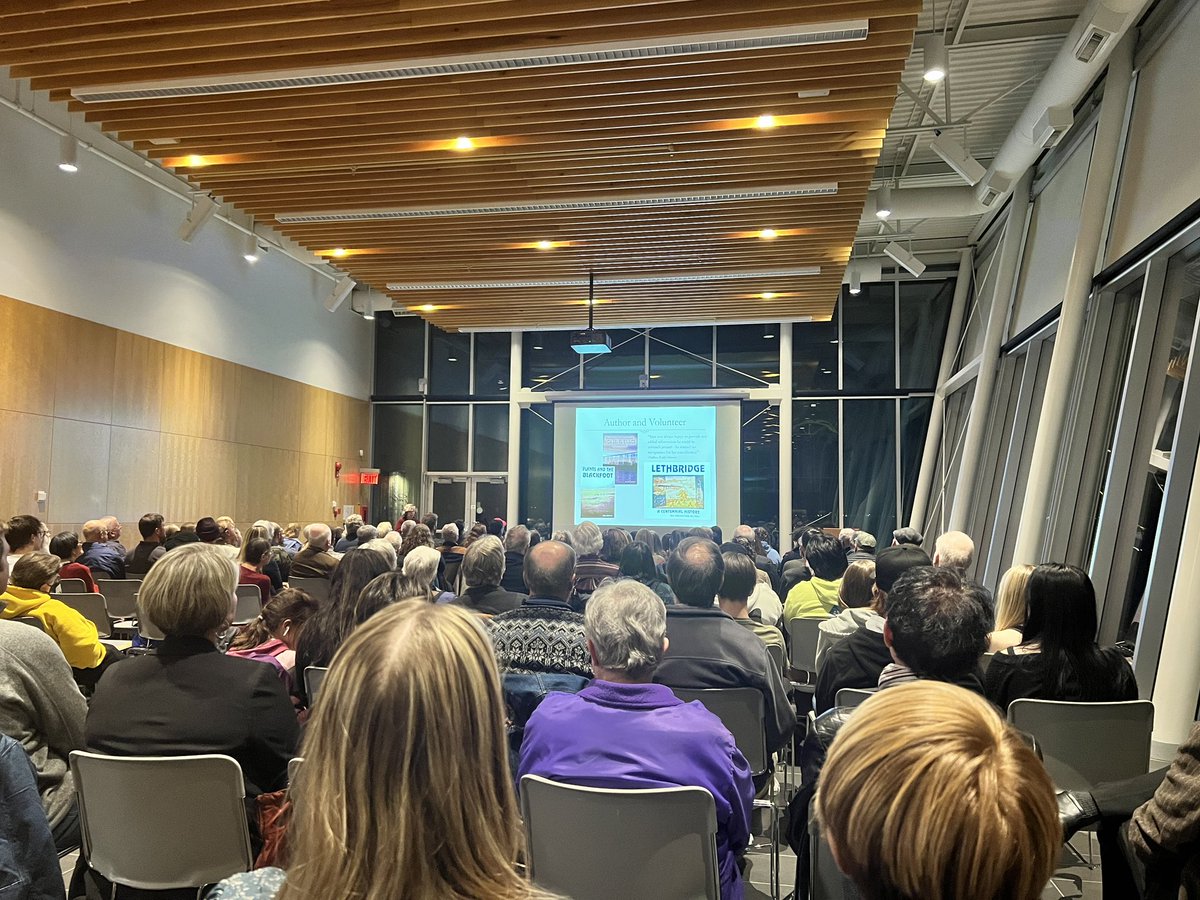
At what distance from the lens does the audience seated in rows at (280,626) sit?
356cm

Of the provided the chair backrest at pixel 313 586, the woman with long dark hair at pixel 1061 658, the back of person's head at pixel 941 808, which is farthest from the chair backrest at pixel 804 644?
the back of person's head at pixel 941 808

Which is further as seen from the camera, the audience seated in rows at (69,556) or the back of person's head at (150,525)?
the back of person's head at (150,525)

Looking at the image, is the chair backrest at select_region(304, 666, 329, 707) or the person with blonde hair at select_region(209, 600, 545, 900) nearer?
the person with blonde hair at select_region(209, 600, 545, 900)

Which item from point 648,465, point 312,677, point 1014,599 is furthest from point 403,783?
point 648,465

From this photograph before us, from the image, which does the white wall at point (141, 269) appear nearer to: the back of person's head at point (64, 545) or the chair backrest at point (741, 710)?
the back of person's head at point (64, 545)

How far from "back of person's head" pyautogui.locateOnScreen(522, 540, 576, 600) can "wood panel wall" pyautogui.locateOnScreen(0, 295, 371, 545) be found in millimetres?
7224

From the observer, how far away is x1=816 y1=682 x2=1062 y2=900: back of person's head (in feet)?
3.06

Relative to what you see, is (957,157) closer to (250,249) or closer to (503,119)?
(503,119)

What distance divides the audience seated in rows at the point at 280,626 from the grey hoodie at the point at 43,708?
82cm

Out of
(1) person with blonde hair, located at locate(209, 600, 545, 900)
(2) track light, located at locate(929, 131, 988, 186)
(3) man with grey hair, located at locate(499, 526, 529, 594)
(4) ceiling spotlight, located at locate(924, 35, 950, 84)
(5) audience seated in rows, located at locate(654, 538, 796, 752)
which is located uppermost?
(4) ceiling spotlight, located at locate(924, 35, 950, 84)

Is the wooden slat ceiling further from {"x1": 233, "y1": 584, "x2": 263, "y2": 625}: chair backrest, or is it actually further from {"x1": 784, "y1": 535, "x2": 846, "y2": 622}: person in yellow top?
{"x1": 233, "y1": 584, "x2": 263, "y2": 625}: chair backrest

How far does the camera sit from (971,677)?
2.60 m

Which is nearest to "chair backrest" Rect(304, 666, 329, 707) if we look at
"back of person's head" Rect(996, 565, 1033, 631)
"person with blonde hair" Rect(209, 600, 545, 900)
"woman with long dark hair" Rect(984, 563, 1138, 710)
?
"person with blonde hair" Rect(209, 600, 545, 900)

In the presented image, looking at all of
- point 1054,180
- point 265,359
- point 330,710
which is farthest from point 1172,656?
point 265,359
